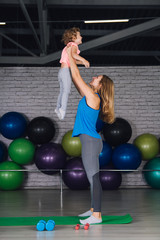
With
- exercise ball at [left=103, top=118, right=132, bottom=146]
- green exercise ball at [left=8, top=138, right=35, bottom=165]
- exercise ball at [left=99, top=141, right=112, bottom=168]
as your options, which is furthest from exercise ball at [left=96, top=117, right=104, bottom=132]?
green exercise ball at [left=8, top=138, right=35, bottom=165]

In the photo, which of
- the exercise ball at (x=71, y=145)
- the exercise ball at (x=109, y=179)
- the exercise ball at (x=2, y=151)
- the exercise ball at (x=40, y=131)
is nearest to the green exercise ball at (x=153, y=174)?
the exercise ball at (x=109, y=179)

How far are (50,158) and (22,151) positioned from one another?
1.91ft

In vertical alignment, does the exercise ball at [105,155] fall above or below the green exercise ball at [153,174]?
above

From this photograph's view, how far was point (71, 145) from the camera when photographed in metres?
5.88

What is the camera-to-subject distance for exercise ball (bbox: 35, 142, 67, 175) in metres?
5.66

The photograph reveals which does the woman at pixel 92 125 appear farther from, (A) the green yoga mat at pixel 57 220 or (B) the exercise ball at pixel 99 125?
(B) the exercise ball at pixel 99 125

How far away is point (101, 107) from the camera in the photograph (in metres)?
3.23

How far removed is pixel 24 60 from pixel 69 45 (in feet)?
13.5

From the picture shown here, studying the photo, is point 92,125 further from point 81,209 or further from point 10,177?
point 10,177

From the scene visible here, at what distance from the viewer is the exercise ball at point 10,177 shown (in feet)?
18.6

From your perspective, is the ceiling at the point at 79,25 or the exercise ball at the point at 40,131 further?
the exercise ball at the point at 40,131

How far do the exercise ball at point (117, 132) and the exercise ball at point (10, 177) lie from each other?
71.6 inches

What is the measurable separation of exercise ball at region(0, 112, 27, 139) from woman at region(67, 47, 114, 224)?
3.00 meters

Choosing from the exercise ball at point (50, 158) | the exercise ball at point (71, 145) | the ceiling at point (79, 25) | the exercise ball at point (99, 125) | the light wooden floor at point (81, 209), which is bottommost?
the light wooden floor at point (81, 209)
